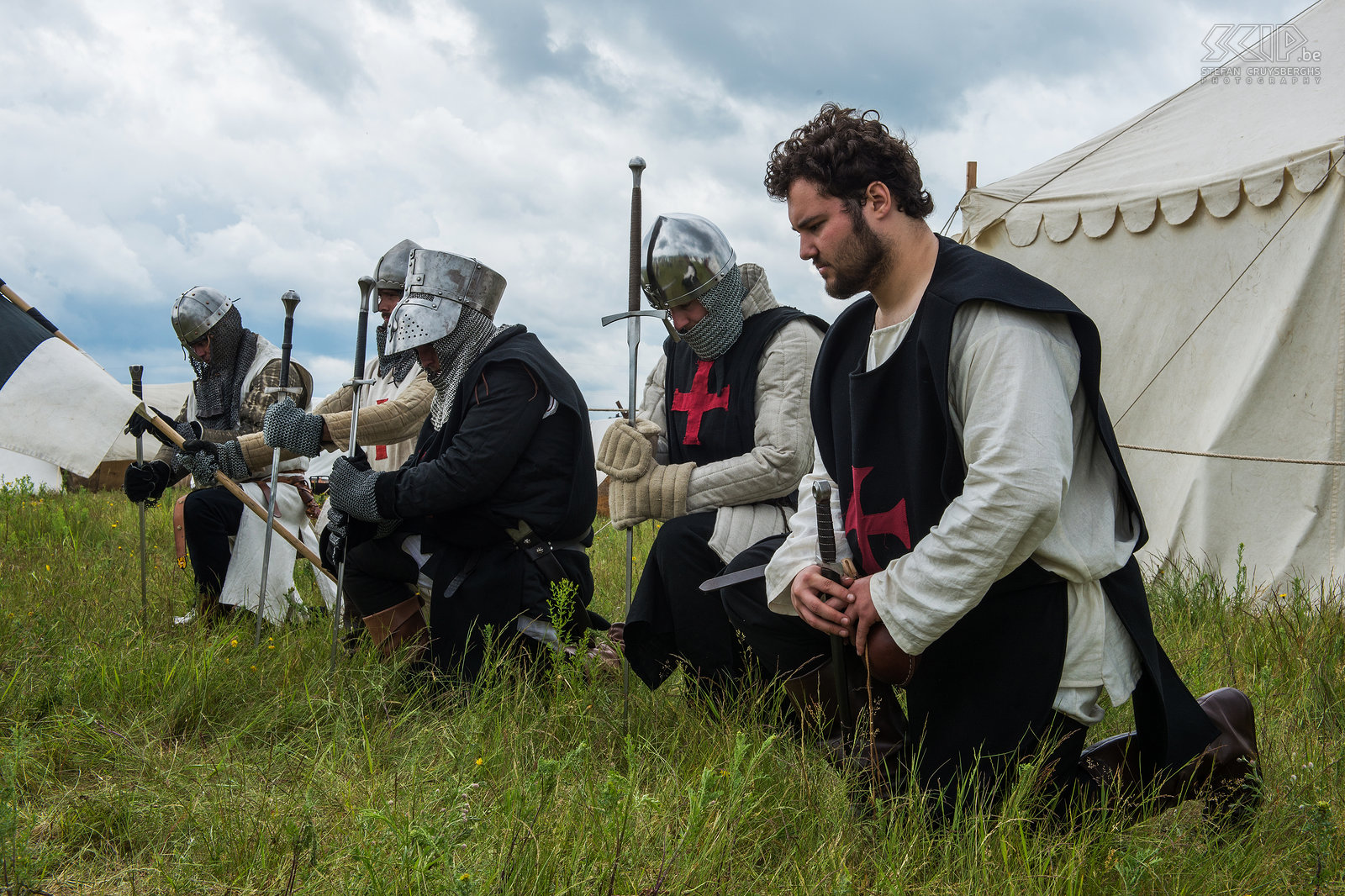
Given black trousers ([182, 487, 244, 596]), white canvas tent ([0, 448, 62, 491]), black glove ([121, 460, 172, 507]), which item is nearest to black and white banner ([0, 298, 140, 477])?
black glove ([121, 460, 172, 507])

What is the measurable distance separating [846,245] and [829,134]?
305 millimetres

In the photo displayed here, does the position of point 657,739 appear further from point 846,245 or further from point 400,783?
point 846,245

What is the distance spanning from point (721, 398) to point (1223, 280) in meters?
3.68

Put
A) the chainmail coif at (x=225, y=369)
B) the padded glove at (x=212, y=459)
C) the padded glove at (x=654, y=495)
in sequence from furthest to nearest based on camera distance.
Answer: the chainmail coif at (x=225, y=369)
the padded glove at (x=212, y=459)
the padded glove at (x=654, y=495)

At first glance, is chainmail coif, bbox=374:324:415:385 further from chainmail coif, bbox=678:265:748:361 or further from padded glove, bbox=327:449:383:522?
chainmail coif, bbox=678:265:748:361

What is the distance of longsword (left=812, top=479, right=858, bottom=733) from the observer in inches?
89.5

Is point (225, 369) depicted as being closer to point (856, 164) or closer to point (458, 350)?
point (458, 350)

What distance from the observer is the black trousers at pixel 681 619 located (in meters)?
3.12

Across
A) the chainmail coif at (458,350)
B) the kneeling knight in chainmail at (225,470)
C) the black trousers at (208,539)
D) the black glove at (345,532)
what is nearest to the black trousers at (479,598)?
the black glove at (345,532)

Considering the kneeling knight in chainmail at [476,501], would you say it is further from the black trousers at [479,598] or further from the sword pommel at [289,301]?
the sword pommel at [289,301]

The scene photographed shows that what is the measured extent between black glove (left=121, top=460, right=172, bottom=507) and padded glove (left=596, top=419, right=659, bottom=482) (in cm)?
236

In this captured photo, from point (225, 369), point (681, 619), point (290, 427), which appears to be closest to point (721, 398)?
point (681, 619)

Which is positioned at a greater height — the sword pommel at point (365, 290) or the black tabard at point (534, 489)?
the sword pommel at point (365, 290)

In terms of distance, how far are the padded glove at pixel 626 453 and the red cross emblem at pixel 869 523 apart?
3.59 ft
